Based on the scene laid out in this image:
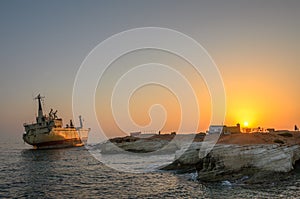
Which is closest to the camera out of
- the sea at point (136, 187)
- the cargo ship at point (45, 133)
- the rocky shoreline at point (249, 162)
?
the sea at point (136, 187)

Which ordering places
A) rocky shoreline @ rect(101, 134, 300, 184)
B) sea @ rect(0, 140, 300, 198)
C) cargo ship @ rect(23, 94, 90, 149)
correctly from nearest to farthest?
1. sea @ rect(0, 140, 300, 198)
2. rocky shoreline @ rect(101, 134, 300, 184)
3. cargo ship @ rect(23, 94, 90, 149)

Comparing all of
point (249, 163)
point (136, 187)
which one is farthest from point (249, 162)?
point (136, 187)

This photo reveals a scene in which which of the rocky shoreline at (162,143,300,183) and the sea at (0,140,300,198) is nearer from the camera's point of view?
the sea at (0,140,300,198)

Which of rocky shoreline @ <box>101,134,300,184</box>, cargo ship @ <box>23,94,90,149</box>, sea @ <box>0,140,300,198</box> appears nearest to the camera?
sea @ <box>0,140,300,198</box>

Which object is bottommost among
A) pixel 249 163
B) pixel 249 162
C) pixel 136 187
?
pixel 136 187

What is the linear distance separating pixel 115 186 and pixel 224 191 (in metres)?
13.4

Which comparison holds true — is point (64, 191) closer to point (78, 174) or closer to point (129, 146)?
point (78, 174)

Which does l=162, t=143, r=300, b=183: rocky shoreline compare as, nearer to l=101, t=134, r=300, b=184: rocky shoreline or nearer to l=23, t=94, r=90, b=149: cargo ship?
l=101, t=134, r=300, b=184: rocky shoreline

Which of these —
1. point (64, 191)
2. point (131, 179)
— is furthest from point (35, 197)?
point (131, 179)

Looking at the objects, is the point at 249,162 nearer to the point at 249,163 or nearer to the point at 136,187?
the point at 249,163

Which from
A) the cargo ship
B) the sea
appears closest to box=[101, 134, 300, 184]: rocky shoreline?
the sea

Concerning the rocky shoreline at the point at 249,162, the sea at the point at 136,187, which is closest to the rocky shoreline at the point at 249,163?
the rocky shoreline at the point at 249,162

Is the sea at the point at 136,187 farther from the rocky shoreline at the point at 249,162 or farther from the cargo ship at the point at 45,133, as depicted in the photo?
the cargo ship at the point at 45,133

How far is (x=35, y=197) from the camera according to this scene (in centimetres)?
3544
